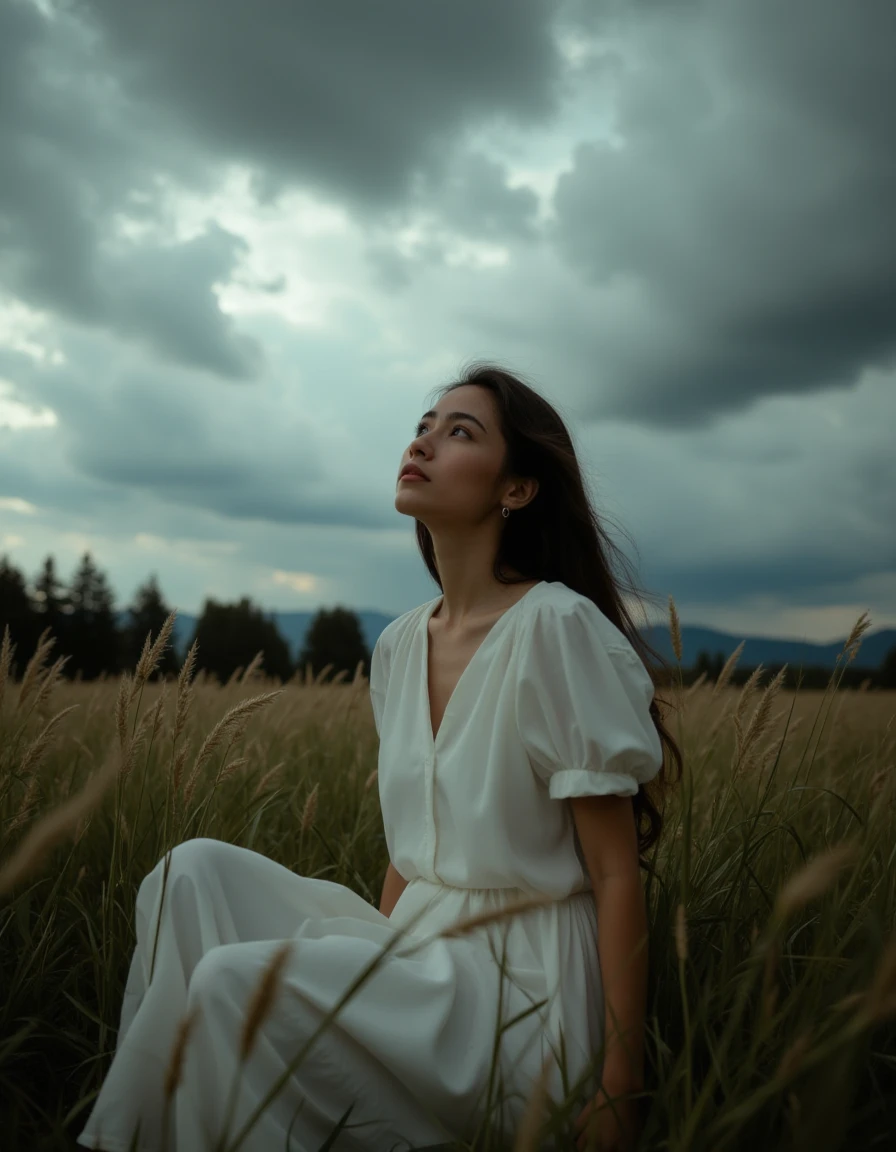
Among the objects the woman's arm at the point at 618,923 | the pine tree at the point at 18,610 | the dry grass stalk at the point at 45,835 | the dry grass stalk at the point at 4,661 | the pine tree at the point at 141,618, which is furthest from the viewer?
the pine tree at the point at 141,618

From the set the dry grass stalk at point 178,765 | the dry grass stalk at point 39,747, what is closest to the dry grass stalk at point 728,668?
the dry grass stalk at point 178,765

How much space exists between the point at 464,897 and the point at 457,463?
100cm

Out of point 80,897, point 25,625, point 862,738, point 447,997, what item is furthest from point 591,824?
point 25,625

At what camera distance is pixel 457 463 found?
2.10 meters

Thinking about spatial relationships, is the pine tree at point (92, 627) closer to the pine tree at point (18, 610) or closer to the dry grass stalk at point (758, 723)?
the pine tree at point (18, 610)

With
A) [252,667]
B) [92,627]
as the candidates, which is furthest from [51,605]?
[252,667]

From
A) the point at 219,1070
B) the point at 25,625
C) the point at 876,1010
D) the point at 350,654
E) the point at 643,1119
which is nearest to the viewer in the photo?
the point at 876,1010

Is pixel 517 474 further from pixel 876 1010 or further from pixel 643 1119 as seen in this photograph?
pixel 876 1010

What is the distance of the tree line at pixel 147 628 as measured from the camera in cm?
3075

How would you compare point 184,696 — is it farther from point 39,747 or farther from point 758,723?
point 758,723

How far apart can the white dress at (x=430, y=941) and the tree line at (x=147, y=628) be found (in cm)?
2964

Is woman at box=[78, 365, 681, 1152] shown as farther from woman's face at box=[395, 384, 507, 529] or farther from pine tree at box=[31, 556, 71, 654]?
pine tree at box=[31, 556, 71, 654]

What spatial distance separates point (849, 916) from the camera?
2084 millimetres

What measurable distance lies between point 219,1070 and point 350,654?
35138 millimetres
